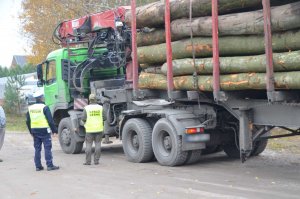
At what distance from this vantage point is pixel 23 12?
2994 cm

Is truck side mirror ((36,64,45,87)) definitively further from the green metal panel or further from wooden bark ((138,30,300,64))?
wooden bark ((138,30,300,64))

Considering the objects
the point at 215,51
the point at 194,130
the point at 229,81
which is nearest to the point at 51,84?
the point at 194,130

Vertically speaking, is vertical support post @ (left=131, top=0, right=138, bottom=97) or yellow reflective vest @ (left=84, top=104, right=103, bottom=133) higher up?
vertical support post @ (left=131, top=0, right=138, bottom=97)

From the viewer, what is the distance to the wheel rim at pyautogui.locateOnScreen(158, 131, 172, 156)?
1153cm

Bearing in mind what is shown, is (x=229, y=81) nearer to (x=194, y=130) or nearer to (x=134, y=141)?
(x=194, y=130)

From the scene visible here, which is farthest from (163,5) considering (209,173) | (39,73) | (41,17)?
(41,17)

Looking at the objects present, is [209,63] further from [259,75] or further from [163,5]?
[163,5]

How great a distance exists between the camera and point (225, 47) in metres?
9.83

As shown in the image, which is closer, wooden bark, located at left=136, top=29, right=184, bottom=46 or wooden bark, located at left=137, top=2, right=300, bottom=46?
wooden bark, located at left=137, top=2, right=300, bottom=46

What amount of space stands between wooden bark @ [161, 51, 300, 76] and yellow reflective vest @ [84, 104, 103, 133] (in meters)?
1.89

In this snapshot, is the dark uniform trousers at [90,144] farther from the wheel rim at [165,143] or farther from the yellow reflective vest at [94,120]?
the wheel rim at [165,143]

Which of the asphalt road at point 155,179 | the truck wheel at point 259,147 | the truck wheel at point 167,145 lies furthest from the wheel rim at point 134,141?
the truck wheel at point 259,147

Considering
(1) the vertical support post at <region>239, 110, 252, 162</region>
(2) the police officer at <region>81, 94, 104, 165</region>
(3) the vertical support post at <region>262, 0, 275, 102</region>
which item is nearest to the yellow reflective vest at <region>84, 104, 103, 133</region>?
(2) the police officer at <region>81, 94, 104, 165</region>

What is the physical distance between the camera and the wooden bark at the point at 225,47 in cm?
867
